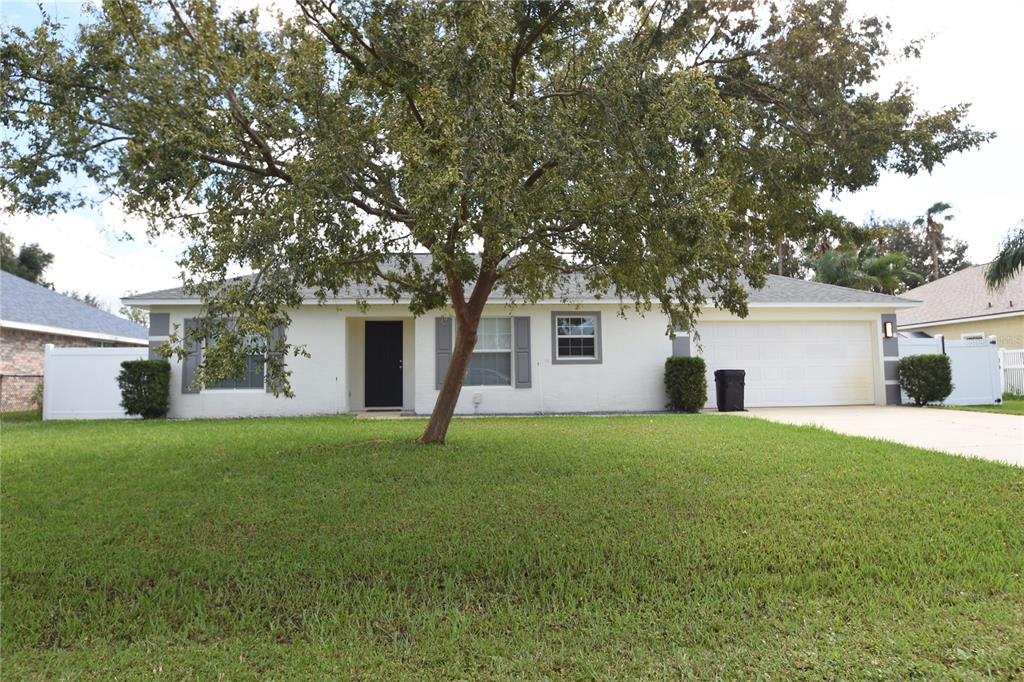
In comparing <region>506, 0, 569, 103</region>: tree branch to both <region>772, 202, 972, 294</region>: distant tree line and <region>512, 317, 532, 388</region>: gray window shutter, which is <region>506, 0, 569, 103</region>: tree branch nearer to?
<region>772, 202, 972, 294</region>: distant tree line

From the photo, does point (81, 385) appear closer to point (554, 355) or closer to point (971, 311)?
point (554, 355)

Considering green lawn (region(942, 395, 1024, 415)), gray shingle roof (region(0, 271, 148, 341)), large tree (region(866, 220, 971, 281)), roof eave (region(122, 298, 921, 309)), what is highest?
large tree (region(866, 220, 971, 281))

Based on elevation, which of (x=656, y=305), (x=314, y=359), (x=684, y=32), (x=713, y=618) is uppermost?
(x=684, y=32)

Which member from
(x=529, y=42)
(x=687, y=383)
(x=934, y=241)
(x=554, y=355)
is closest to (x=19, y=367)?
(x=554, y=355)

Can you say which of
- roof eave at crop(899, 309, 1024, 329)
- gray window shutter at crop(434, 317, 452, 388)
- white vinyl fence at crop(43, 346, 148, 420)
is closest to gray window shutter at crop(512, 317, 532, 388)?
gray window shutter at crop(434, 317, 452, 388)

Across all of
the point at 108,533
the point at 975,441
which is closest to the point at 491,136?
the point at 108,533

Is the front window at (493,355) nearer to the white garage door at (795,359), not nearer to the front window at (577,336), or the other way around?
the front window at (577,336)

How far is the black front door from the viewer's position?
47.5ft

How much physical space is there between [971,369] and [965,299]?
8803 mm

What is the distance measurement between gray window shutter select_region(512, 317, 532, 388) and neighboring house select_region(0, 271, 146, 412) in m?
13.2

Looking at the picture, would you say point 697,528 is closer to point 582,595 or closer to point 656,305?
point 582,595

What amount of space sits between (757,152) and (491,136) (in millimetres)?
3620

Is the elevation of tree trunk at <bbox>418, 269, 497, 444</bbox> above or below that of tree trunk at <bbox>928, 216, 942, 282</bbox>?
below

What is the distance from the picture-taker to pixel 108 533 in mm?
4738
